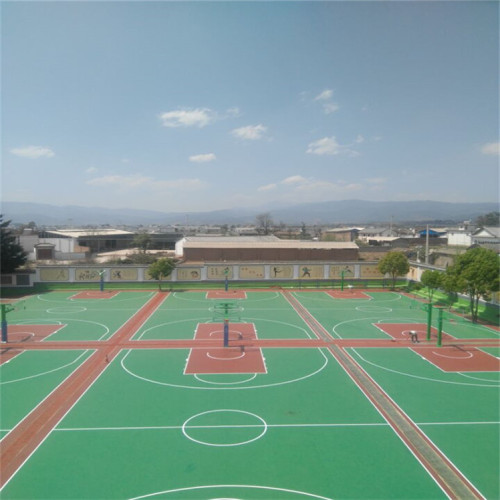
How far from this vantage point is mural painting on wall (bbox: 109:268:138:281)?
38.1m

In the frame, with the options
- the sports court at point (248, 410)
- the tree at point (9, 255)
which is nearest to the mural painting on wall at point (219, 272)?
the sports court at point (248, 410)

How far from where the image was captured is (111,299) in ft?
108

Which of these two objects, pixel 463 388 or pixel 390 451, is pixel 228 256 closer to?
pixel 463 388

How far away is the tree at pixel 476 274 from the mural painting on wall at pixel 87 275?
28485 millimetres

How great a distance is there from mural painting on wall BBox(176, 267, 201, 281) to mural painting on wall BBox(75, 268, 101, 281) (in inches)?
283

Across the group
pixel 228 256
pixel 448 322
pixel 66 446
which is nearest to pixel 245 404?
pixel 66 446

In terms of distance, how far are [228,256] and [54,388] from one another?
35279mm

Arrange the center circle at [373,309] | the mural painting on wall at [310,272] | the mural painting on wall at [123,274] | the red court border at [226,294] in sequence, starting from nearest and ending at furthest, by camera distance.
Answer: the center circle at [373,309] < the red court border at [226,294] < the mural painting on wall at [123,274] < the mural painting on wall at [310,272]

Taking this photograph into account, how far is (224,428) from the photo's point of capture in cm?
1215

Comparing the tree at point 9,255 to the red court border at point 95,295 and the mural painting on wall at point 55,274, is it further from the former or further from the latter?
the red court border at point 95,295

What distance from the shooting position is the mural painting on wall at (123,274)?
125 ft

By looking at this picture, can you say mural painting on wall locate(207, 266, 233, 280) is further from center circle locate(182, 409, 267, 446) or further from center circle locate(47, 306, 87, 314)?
center circle locate(182, 409, 267, 446)

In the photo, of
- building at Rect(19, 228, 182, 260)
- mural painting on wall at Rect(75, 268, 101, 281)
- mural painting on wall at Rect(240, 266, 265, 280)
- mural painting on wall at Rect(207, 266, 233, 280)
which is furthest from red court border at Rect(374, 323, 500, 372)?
building at Rect(19, 228, 182, 260)

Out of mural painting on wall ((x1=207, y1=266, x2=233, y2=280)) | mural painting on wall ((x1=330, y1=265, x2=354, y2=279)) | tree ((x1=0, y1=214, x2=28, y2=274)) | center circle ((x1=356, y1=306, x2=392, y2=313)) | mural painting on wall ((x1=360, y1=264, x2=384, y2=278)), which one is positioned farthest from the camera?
mural painting on wall ((x1=360, y1=264, x2=384, y2=278))
